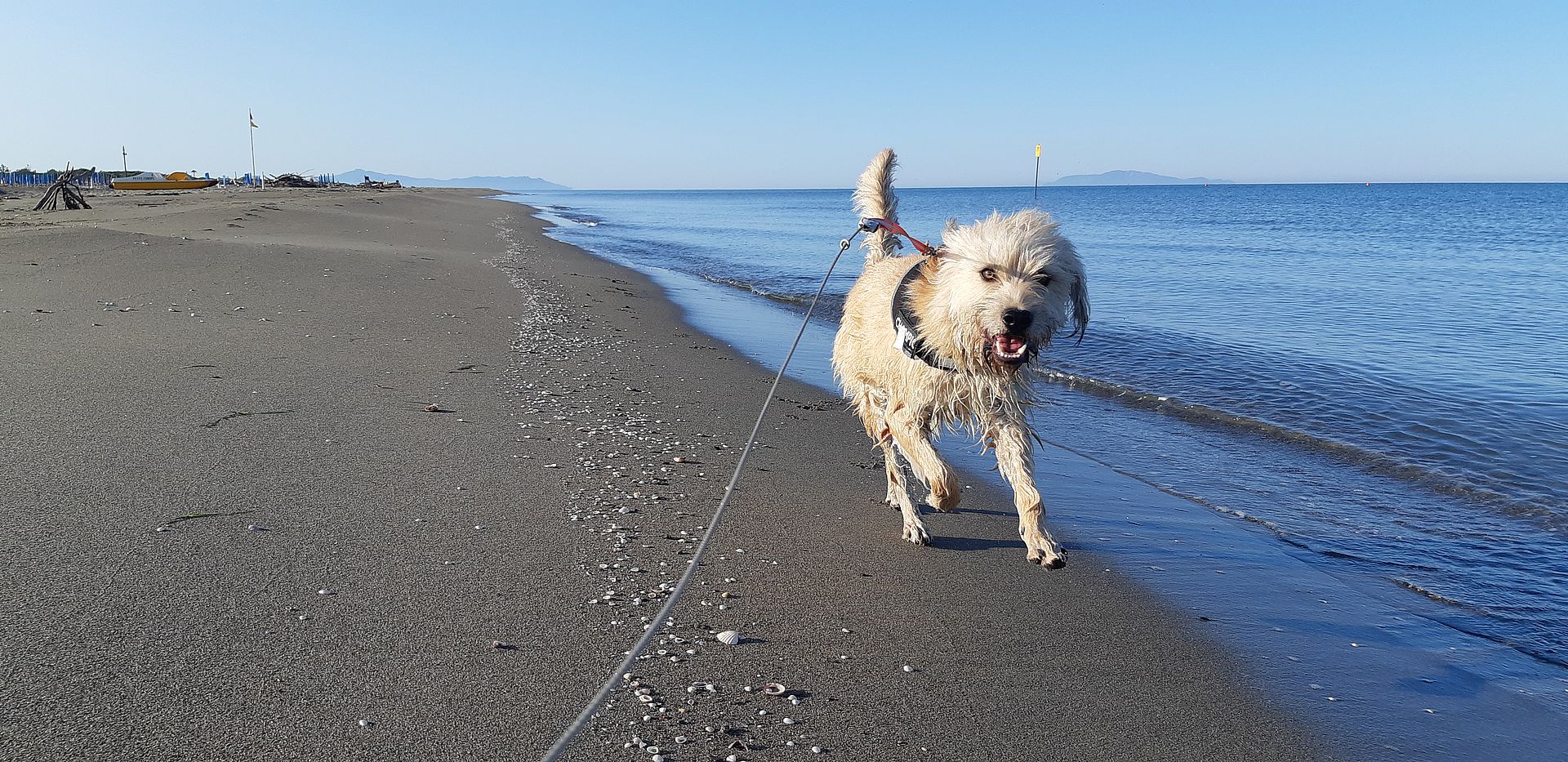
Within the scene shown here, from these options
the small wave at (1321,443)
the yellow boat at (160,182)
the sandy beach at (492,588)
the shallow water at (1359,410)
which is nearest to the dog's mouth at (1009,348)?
the sandy beach at (492,588)

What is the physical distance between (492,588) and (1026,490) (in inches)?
92.1

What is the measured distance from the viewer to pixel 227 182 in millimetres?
72562

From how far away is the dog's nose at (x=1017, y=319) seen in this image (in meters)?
3.85

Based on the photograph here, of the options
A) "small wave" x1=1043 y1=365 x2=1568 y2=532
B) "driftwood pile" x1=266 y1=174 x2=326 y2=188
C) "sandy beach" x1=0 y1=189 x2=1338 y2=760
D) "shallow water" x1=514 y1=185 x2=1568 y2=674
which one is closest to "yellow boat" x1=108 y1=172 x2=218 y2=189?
"driftwood pile" x1=266 y1=174 x2=326 y2=188

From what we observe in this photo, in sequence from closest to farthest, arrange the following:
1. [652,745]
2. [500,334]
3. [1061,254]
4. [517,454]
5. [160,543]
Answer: [652,745] < [160,543] < [1061,254] < [517,454] < [500,334]

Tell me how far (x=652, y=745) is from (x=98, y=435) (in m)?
4.09

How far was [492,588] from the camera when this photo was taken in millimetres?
3615

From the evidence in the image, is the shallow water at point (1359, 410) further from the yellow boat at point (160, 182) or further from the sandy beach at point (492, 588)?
the yellow boat at point (160, 182)

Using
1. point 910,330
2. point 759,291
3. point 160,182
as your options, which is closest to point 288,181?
point 160,182

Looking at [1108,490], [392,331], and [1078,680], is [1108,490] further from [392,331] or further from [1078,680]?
[392,331]

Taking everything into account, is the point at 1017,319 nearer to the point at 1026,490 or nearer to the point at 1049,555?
the point at 1026,490

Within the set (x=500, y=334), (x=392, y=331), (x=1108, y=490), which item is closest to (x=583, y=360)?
(x=500, y=334)

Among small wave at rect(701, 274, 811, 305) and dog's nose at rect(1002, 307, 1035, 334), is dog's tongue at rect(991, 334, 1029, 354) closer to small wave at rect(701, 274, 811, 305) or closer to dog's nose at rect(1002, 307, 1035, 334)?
dog's nose at rect(1002, 307, 1035, 334)

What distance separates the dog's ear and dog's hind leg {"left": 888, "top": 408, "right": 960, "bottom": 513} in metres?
0.92
